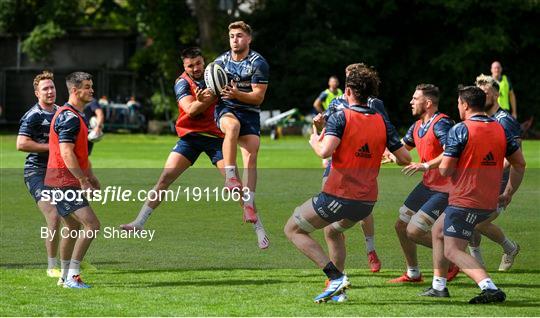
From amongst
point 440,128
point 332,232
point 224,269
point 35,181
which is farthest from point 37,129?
point 440,128

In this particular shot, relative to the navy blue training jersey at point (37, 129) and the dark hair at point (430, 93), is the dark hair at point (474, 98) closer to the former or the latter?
the dark hair at point (430, 93)

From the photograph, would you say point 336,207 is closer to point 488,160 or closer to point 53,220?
point 488,160

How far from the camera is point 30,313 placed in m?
8.60

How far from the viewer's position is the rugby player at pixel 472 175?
8.92 metres

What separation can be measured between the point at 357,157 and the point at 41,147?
362 centimetres

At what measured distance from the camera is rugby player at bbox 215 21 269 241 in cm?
1123

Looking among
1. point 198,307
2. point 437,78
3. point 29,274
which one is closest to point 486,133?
point 198,307

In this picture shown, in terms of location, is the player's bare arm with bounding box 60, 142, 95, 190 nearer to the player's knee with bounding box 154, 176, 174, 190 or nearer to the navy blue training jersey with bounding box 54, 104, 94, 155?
the navy blue training jersey with bounding box 54, 104, 94, 155

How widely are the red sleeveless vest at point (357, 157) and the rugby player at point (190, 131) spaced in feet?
10.4

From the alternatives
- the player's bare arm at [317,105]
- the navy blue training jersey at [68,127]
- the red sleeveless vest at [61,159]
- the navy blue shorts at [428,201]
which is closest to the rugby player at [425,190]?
the navy blue shorts at [428,201]

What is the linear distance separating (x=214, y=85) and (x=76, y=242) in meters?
2.25

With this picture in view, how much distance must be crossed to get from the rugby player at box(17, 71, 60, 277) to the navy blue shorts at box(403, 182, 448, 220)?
3.61 metres

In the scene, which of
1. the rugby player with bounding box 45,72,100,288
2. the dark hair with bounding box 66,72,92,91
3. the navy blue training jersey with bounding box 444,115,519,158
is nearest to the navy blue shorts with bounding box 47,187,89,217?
the rugby player with bounding box 45,72,100,288

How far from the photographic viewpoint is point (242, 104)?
37.8ft
